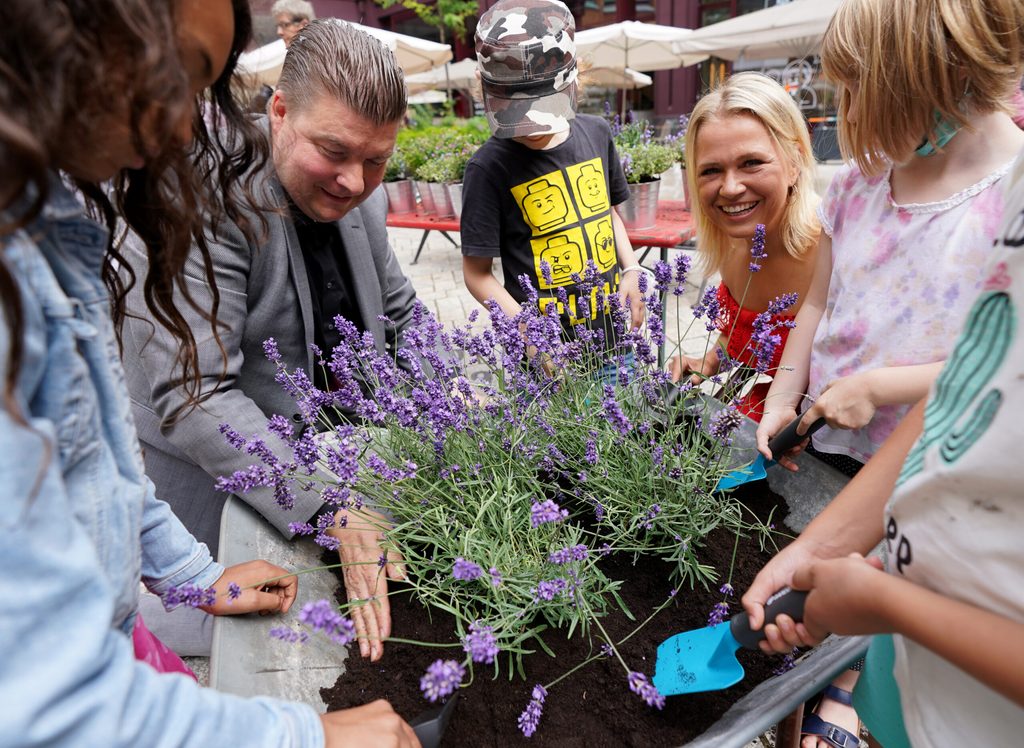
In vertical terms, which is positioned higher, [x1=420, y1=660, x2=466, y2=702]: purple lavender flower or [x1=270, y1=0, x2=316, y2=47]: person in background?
[x1=270, y1=0, x2=316, y2=47]: person in background

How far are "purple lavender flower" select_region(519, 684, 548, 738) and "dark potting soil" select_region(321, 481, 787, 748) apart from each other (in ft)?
0.14

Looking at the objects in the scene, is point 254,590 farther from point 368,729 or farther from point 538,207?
point 538,207

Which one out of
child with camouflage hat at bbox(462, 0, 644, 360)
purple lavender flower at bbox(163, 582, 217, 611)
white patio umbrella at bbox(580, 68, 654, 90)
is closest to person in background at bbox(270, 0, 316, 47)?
child with camouflage hat at bbox(462, 0, 644, 360)

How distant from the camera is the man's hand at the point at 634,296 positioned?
1.75 metres

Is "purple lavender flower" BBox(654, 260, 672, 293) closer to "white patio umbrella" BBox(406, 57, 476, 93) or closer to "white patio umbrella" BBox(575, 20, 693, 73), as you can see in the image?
"white patio umbrella" BBox(575, 20, 693, 73)

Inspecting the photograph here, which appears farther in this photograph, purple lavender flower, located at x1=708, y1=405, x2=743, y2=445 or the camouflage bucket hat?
the camouflage bucket hat

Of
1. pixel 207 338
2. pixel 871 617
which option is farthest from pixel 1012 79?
pixel 207 338

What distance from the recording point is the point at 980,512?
0.54 m

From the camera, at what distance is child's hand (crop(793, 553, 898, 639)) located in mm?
569

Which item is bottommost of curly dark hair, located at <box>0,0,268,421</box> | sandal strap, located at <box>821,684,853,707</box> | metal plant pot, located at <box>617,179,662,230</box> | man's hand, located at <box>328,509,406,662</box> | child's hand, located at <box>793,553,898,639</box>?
sandal strap, located at <box>821,684,853,707</box>

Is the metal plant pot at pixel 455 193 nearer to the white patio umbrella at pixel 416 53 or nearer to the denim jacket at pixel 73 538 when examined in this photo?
the denim jacket at pixel 73 538

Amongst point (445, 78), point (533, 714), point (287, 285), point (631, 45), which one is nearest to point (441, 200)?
point (287, 285)

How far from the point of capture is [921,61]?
0.99 m

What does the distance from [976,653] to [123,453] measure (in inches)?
31.2
